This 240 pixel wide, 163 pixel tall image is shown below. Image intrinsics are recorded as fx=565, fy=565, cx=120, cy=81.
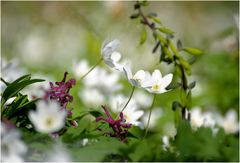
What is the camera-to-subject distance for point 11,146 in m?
0.82

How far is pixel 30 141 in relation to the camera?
91cm

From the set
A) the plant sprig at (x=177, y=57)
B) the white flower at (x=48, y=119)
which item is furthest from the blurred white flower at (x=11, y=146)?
the plant sprig at (x=177, y=57)

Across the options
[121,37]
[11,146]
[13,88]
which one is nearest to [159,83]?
[13,88]

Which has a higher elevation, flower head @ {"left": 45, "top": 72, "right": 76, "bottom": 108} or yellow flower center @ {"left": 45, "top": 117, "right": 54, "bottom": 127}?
flower head @ {"left": 45, "top": 72, "right": 76, "bottom": 108}

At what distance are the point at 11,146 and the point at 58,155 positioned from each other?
9 cm

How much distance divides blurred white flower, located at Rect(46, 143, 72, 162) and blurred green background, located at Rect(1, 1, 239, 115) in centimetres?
155

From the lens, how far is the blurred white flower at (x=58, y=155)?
88 centimetres

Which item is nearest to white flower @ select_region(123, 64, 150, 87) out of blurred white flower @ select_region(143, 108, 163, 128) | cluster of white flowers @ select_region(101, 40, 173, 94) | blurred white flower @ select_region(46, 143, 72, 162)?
cluster of white flowers @ select_region(101, 40, 173, 94)

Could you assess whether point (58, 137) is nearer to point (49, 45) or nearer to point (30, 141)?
point (30, 141)

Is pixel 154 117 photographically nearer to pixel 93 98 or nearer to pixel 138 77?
pixel 93 98

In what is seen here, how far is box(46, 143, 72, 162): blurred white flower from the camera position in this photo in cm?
88

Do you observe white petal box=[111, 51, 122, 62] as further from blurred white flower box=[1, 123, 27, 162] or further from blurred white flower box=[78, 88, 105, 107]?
blurred white flower box=[78, 88, 105, 107]

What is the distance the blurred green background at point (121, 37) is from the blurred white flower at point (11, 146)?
163 centimetres

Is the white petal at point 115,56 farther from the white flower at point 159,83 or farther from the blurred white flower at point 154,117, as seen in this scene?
the blurred white flower at point 154,117
